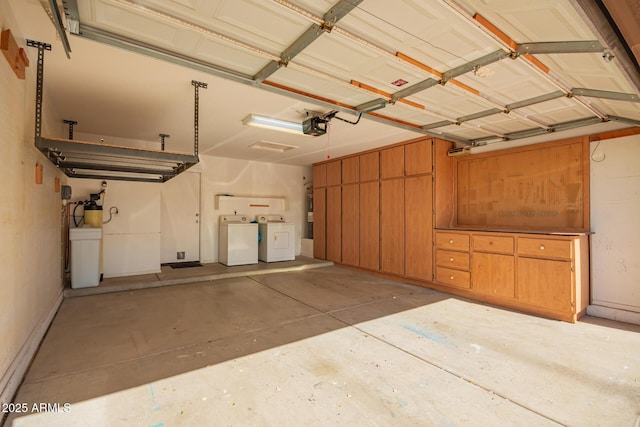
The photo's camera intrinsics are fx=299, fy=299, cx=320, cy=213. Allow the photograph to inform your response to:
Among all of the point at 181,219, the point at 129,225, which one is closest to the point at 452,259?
the point at 181,219

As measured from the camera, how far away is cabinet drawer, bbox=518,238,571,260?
3.47 meters

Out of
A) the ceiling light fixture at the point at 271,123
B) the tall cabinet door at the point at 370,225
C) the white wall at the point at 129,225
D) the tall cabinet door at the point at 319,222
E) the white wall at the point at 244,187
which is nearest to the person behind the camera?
the ceiling light fixture at the point at 271,123

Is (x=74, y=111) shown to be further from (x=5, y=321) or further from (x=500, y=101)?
(x=500, y=101)

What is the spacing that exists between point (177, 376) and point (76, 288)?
3.27m

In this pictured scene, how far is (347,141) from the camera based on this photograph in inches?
211

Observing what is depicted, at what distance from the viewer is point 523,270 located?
12.5 feet

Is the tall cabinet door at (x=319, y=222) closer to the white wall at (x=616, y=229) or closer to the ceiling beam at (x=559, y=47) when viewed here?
the white wall at (x=616, y=229)

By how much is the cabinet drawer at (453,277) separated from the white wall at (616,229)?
1.42 meters

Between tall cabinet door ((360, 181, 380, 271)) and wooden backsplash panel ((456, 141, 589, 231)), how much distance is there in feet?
4.87

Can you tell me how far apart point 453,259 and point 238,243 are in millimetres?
4229

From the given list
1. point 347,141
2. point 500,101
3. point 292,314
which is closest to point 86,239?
point 292,314

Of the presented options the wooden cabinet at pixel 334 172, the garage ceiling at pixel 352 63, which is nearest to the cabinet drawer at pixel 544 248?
the garage ceiling at pixel 352 63

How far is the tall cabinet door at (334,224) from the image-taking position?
270 inches

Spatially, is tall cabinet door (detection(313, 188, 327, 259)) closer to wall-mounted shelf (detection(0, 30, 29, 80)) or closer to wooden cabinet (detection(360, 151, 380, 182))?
wooden cabinet (detection(360, 151, 380, 182))
